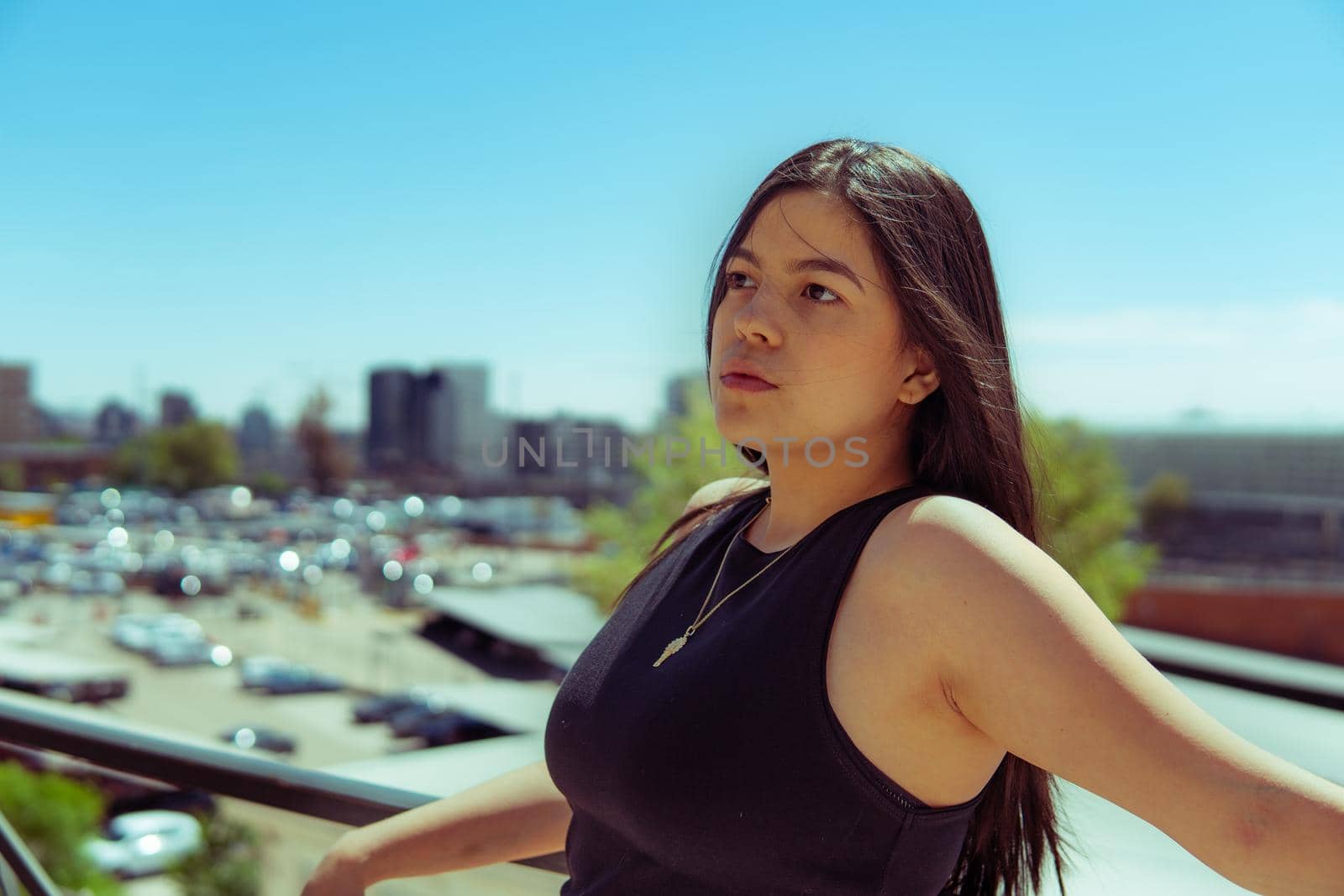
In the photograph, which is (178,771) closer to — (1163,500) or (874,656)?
(874,656)

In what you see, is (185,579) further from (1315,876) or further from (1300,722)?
(1315,876)

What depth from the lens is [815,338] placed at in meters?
0.73

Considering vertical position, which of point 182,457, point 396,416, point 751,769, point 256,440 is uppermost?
point 751,769

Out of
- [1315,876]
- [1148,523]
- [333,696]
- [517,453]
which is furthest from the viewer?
[1148,523]

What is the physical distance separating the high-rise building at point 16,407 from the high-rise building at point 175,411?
3.50 meters

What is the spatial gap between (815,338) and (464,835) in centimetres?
55

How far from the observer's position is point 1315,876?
50cm

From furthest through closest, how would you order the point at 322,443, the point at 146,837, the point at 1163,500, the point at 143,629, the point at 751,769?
the point at 1163,500
the point at 143,629
the point at 322,443
the point at 146,837
the point at 751,769

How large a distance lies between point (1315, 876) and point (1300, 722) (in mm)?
3517

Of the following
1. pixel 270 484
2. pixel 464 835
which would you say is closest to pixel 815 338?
pixel 464 835

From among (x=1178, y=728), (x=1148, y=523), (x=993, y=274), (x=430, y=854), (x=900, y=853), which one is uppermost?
(x=993, y=274)

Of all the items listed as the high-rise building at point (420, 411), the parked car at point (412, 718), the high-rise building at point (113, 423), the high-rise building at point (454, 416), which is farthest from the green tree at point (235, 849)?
the high-rise building at point (113, 423)

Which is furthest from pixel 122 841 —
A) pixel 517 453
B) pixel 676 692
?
pixel 676 692

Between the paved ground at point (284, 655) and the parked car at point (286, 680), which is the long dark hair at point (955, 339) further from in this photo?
the parked car at point (286, 680)
